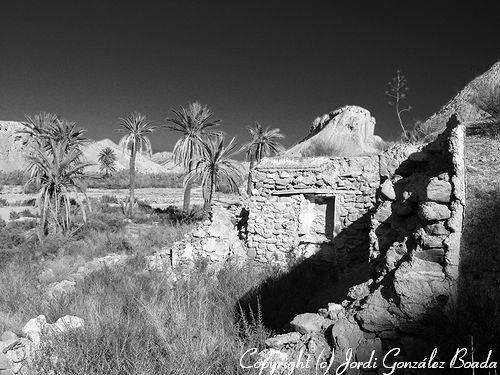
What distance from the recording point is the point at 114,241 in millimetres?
15523

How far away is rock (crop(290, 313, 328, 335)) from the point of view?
389 centimetres

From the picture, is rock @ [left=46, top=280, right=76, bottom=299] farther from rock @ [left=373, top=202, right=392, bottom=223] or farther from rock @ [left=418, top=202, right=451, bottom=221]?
rock @ [left=418, top=202, right=451, bottom=221]

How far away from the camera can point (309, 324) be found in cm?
394

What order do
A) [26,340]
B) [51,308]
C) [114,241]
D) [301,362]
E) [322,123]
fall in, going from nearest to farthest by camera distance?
[301,362] → [26,340] → [51,308] → [114,241] → [322,123]

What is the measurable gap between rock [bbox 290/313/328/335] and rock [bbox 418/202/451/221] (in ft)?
5.30

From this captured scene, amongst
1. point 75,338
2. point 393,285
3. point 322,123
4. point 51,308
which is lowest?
point 51,308

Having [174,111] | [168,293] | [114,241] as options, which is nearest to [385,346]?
[168,293]

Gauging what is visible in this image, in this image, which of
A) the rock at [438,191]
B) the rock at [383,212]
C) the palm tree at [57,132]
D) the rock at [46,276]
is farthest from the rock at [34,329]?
the palm tree at [57,132]

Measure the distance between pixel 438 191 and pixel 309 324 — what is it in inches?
82.1

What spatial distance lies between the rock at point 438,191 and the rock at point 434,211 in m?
0.08

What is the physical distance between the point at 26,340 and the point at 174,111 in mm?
18181

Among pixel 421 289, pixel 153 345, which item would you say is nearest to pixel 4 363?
pixel 153 345

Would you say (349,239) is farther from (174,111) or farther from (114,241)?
(174,111)

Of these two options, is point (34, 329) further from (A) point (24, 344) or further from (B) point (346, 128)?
(B) point (346, 128)
